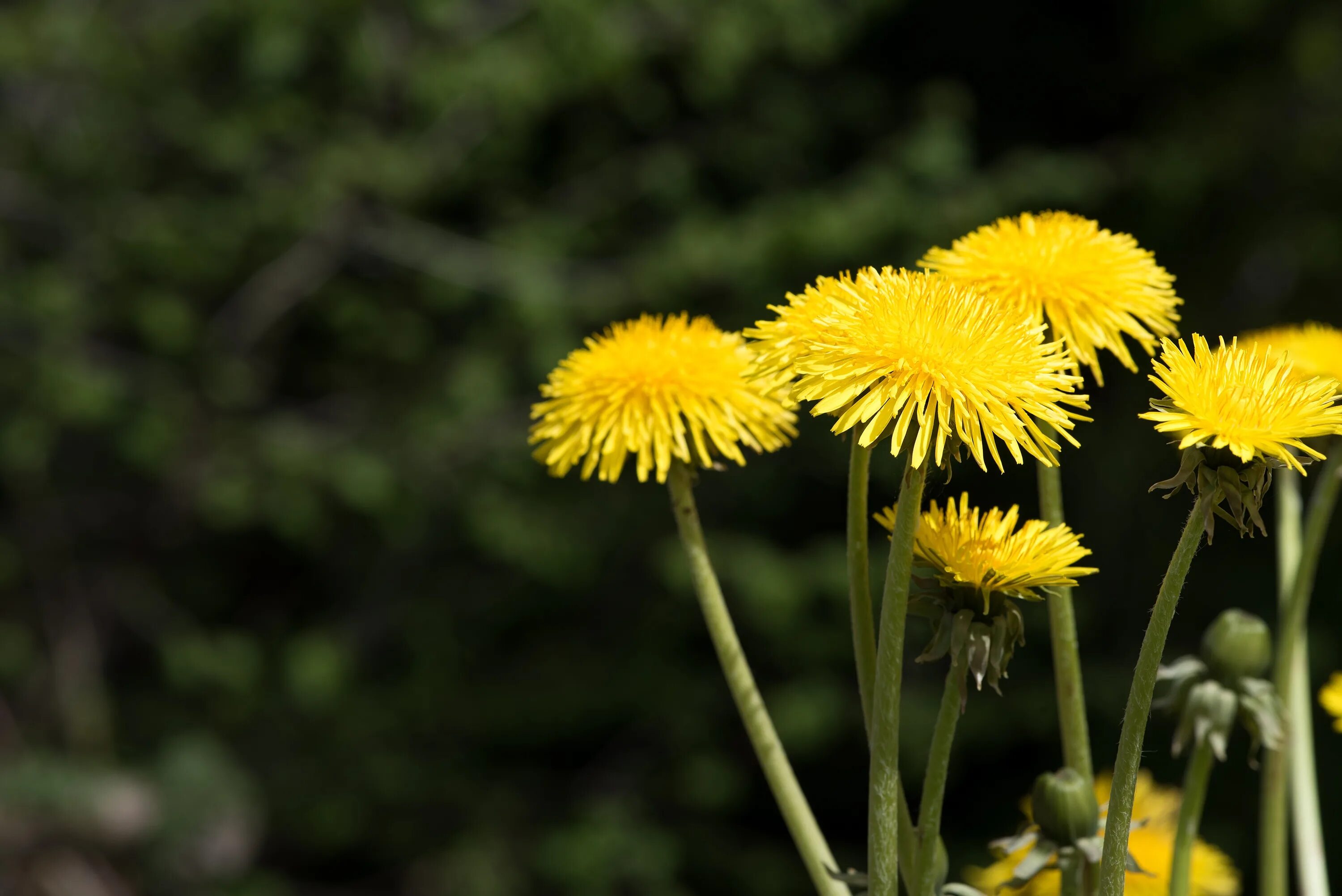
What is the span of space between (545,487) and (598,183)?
39.5 inches

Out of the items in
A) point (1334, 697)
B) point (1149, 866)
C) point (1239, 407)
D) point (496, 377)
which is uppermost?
point (496, 377)

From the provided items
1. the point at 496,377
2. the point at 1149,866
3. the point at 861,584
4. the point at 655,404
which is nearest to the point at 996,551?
the point at 861,584

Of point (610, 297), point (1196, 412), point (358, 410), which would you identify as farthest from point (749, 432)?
point (358, 410)

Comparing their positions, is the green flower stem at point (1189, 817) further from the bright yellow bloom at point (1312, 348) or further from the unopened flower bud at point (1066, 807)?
the bright yellow bloom at point (1312, 348)

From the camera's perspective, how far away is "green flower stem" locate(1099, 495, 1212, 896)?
1.43ft

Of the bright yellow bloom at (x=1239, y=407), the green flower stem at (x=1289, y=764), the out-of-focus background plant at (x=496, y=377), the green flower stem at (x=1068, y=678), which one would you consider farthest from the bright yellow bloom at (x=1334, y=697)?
the out-of-focus background plant at (x=496, y=377)

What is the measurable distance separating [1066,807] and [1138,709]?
14 cm

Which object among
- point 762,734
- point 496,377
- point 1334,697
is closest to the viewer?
point 762,734

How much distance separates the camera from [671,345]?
2.13 feet

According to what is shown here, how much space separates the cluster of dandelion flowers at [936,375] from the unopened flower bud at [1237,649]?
27 centimetres

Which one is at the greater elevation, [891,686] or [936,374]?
[936,374]

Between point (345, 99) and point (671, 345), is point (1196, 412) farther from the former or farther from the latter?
point (345, 99)

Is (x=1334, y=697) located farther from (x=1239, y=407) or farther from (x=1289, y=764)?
(x=1239, y=407)

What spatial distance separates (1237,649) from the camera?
674 mm
